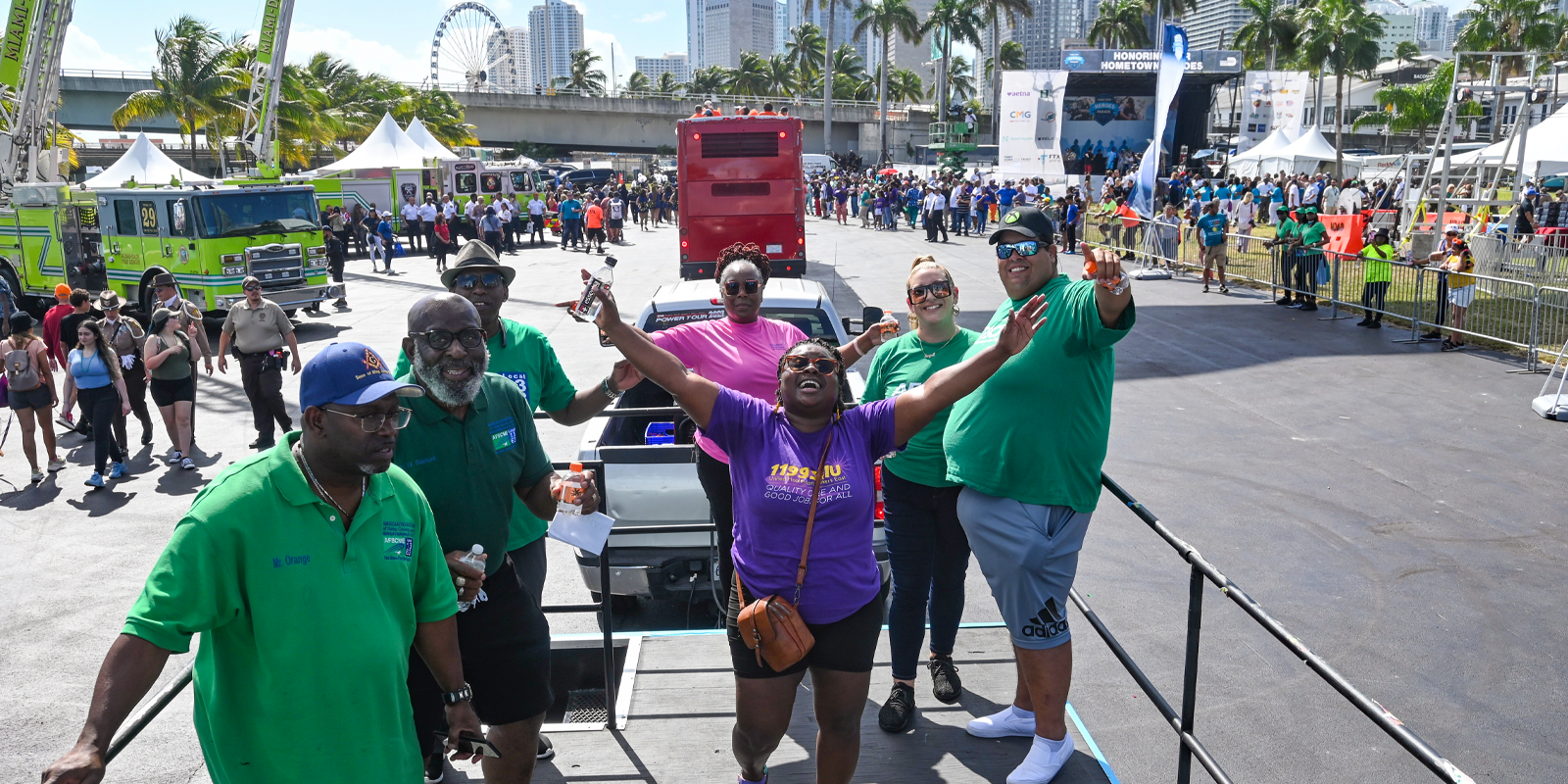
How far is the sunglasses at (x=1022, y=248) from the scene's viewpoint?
3621mm

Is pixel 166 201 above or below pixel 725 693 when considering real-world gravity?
above

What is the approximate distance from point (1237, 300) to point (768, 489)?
697 inches

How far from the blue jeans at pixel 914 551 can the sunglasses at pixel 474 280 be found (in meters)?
1.71

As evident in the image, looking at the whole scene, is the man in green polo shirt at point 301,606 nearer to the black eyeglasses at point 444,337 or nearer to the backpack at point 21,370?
the black eyeglasses at point 444,337

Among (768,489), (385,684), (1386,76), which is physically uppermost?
(1386,76)

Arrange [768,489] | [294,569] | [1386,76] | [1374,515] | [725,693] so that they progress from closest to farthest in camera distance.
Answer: [294,569], [768,489], [725,693], [1374,515], [1386,76]

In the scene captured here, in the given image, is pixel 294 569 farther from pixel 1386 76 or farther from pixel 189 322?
pixel 1386 76

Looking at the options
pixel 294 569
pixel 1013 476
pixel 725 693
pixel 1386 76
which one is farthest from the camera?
pixel 1386 76

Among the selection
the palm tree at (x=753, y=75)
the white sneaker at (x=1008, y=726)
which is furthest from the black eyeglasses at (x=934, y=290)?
the palm tree at (x=753, y=75)

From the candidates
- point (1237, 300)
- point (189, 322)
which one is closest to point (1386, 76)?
point (1237, 300)

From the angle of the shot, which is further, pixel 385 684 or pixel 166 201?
pixel 166 201

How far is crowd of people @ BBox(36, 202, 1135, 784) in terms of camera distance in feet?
7.50

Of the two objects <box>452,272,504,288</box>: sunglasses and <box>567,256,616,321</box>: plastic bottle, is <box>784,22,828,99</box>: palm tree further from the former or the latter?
<box>567,256,616,321</box>: plastic bottle

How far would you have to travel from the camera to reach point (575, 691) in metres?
5.39
